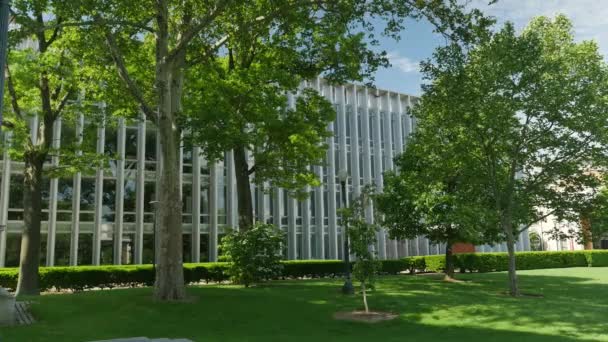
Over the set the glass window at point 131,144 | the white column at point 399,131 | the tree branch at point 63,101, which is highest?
the white column at point 399,131

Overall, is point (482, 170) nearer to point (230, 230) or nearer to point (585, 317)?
point (585, 317)

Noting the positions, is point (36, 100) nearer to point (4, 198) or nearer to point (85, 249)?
point (4, 198)

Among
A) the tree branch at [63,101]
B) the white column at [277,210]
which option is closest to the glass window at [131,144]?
the white column at [277,210]

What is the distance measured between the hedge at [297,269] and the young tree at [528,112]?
23.1ft

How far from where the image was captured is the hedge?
2138 centimetres

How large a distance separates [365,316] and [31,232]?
39.6 ft

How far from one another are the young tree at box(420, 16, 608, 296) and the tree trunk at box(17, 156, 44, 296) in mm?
14597

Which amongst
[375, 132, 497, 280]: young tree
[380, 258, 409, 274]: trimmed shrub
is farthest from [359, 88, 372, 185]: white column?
[375, 132, 497, 280]: young tree

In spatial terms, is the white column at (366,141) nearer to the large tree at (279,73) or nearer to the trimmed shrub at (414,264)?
the trimmed shrub at (414,264)

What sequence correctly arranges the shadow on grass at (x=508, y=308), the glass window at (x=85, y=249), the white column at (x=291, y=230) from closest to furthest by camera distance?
the shadow on grass at (x=508, y=308) < the glass window at (x=85, y=249) < the white column at (x=291, y=230)

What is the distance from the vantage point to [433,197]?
23031mm

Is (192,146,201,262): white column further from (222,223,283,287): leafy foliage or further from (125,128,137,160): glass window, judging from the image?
(222,223,283,287): leafy foliage

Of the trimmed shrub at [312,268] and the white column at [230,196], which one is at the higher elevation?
the white column at [230,196]

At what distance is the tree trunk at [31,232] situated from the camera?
17.8 meters
